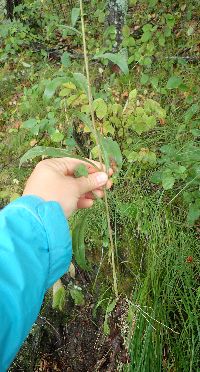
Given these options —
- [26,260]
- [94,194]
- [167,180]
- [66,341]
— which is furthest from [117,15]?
[26,260]

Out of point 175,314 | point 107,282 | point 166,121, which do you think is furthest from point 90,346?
point 166,121

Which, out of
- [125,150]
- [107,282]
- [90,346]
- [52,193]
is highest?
[52,193]

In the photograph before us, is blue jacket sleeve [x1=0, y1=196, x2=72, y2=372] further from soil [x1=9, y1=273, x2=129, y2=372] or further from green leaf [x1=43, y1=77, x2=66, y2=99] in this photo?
soil [x1=9, y1=273, x2=129, y2=372]

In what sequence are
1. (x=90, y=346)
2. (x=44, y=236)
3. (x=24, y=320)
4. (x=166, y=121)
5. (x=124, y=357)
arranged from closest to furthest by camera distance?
(x=24, y=320), (x=44, y=236), (x=124, y=357), (x=90, y=346), (x=166, y=121)

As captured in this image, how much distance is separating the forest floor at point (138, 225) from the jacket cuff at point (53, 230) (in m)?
0.51

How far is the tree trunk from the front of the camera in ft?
9.91

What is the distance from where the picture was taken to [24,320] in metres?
0.86

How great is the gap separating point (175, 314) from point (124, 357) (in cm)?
29

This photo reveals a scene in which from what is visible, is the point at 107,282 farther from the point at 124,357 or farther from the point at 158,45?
the point at 158,45

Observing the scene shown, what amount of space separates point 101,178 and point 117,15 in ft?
7.36

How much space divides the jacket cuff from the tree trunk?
2451 millimetres

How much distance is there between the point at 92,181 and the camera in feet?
4.10

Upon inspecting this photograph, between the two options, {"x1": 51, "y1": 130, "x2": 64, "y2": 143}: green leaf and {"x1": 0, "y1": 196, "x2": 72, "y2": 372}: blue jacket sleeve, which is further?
{"x1": 51, "y1": 130, "x2": 64, "y2": 143}: green leaf

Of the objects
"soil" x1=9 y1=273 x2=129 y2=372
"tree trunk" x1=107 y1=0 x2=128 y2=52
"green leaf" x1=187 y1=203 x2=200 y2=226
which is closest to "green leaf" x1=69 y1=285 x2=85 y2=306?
"soil" x1=9 y1=273 x2=129 y2=372
